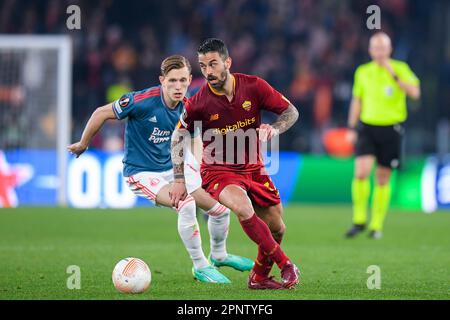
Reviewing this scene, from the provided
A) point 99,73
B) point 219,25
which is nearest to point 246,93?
point 99,73

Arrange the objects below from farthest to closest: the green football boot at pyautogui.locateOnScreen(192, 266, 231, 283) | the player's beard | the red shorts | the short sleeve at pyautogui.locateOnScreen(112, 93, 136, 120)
Answer: the short sleeve at pyautogui.locateOnScreen(112, 93, 136, 120)
the green football boot at pyautogui.locateOnScreen(192, 266, 231, 283)
the red shorts
the player's beard

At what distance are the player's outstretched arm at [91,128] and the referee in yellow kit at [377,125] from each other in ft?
15.5

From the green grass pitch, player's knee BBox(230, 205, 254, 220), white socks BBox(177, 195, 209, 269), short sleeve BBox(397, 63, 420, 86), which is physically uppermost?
short sleeve BBox(397, 63, 420, 86)

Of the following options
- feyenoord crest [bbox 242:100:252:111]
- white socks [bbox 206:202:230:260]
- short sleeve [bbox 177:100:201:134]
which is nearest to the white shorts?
white socks [bbox 206:202:230:260]

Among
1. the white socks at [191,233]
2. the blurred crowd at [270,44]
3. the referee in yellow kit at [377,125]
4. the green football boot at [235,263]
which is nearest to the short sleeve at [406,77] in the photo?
the referee in yellow kit at [377,125]

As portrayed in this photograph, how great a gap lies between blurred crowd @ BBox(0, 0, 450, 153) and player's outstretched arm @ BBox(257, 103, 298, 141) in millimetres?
11464

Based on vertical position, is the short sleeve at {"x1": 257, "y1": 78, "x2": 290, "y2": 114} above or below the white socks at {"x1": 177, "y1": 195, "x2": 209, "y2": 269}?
above

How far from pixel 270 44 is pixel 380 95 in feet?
29.7

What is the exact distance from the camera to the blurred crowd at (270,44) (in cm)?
1972

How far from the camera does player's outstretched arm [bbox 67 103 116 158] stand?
8086mm

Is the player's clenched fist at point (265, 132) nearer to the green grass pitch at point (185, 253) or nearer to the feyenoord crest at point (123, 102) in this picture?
the green grass pitch at point (185, 253)

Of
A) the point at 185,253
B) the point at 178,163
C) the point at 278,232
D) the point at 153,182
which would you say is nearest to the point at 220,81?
the point at 178,163

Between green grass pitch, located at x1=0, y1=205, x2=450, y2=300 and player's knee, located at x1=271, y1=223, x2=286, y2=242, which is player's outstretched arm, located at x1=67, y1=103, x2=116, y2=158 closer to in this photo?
green grass pitch, located at x1=0, y1=205, x2=450, y2=300
